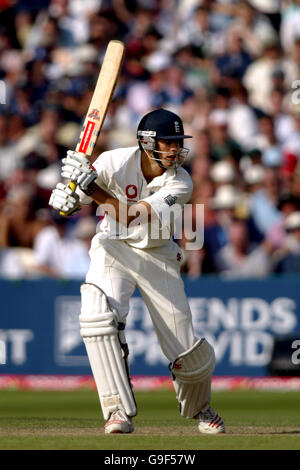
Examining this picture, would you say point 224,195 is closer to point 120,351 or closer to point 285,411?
point 285,411

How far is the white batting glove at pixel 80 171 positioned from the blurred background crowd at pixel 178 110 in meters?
4.40

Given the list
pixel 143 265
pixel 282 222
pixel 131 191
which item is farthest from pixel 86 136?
pixel 282 222

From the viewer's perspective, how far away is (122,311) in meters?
5.48

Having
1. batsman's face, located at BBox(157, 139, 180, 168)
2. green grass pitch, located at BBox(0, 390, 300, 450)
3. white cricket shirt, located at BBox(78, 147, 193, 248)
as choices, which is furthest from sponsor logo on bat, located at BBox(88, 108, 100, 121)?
green grass pitch, located at BBox(0, 390, 300, 450)

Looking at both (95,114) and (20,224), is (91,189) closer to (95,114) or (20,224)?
(95,114)

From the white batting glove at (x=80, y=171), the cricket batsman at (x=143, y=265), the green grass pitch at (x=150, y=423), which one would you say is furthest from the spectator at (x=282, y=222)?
the white batting glove at (x=80, y=171)

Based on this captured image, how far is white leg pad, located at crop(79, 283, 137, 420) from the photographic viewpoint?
5.35 metres

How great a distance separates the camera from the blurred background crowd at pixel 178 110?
32.6ft

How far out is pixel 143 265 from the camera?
560cm

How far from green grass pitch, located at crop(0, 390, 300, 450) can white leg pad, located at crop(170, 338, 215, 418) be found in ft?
0.52

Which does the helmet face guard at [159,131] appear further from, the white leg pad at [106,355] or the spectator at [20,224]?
the spectator at [20,224]

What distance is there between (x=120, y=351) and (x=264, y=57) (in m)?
7.42

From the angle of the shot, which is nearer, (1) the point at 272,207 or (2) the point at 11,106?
(1) the point at 272,207
